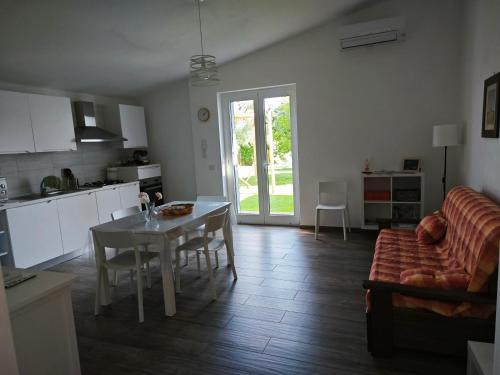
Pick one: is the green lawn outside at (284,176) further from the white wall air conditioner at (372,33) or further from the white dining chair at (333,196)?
the white wall air conditioner at (372,33)

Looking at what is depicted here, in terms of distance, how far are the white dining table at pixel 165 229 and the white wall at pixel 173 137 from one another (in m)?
2.54

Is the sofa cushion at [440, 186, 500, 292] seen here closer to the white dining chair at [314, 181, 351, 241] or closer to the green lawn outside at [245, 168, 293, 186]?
the white dining chair at [314, 181, 351, 241]

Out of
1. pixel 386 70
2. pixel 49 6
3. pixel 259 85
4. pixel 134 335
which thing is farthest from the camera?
pixel 259 85

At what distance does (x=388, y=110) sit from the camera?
440 cm

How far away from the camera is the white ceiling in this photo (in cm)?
289

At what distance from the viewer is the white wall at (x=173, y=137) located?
5703mm

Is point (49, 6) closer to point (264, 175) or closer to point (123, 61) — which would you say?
point (123, 61)

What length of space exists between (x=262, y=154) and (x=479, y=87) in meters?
2.98

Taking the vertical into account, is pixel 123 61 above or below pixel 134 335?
above

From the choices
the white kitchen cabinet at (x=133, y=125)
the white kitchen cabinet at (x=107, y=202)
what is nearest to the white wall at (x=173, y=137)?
the white kitchen cabinet at (x=133, y=125)

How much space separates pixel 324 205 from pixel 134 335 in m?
3.09

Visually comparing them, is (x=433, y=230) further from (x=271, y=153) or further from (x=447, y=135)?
(x=271, y=153)

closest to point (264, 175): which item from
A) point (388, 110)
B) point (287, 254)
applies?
point (287, 254)

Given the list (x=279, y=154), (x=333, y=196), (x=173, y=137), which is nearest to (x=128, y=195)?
(x=173, y=137)
